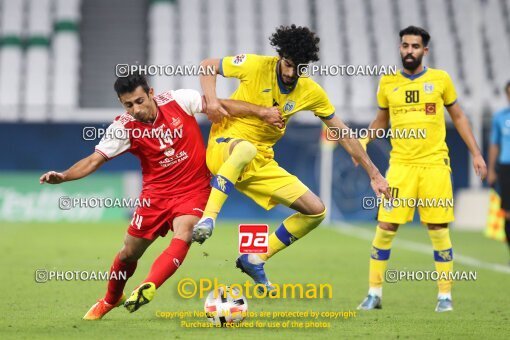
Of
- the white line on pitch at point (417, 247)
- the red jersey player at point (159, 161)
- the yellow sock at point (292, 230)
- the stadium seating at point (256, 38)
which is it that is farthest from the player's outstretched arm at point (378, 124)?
the stadium seating at point (256, 38)

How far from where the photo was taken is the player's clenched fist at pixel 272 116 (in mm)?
7562

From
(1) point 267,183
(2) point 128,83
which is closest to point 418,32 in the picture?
(1) point 267,183

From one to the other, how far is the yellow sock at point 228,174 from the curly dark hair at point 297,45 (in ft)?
2.34

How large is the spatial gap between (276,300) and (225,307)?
67.6 inches

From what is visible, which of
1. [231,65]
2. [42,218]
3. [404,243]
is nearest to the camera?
[231,65]

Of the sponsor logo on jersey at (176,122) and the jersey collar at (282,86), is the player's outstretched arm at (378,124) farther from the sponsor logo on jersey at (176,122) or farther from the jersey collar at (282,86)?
the sponsor logo on jersey at (176,122)

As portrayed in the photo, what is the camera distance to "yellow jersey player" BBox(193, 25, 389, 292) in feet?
24.2

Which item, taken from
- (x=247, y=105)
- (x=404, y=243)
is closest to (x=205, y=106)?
(x=247, y=105)

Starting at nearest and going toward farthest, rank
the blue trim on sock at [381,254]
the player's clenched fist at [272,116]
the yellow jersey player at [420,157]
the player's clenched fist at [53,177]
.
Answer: the player's clenched fist at [53,177] < the player's clenched fist at [272,116] < the yellow jersey player at [420,157] < the blue trim on sock at [381,254]

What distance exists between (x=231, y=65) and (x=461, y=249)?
8.60 metres

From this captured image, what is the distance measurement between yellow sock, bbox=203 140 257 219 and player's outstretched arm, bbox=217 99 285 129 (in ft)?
0.81

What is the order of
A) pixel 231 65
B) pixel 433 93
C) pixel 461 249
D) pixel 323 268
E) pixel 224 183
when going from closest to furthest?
pixel 224 183
pixel 231 65
pixel 433 93
pixel 323 268
pixel 461 249

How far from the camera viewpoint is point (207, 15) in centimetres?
2653

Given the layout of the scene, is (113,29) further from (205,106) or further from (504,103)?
(205,106)
